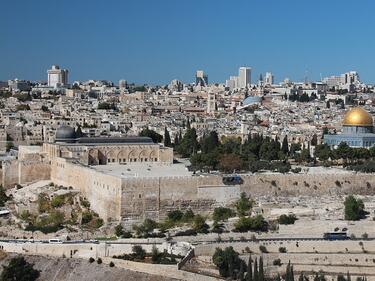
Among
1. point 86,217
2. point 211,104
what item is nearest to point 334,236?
point 86,217

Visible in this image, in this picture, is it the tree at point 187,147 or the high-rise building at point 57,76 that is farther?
the high-rise building at point 57,76

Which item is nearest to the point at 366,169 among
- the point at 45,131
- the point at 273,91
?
the point at 45,131

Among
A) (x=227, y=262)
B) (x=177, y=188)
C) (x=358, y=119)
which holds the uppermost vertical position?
(x=358, y=119)

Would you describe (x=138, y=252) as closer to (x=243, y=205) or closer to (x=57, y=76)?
(x=243, y=205)

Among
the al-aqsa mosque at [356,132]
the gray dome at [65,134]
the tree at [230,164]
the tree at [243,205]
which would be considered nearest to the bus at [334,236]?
the tree at [243,205]

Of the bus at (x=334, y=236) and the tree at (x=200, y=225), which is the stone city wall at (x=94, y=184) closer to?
the tree at (x=200, y=225)

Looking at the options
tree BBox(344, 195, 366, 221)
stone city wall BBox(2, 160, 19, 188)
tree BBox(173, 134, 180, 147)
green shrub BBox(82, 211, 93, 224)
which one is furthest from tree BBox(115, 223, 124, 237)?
tree BBox(173, 134, 180, 147)
